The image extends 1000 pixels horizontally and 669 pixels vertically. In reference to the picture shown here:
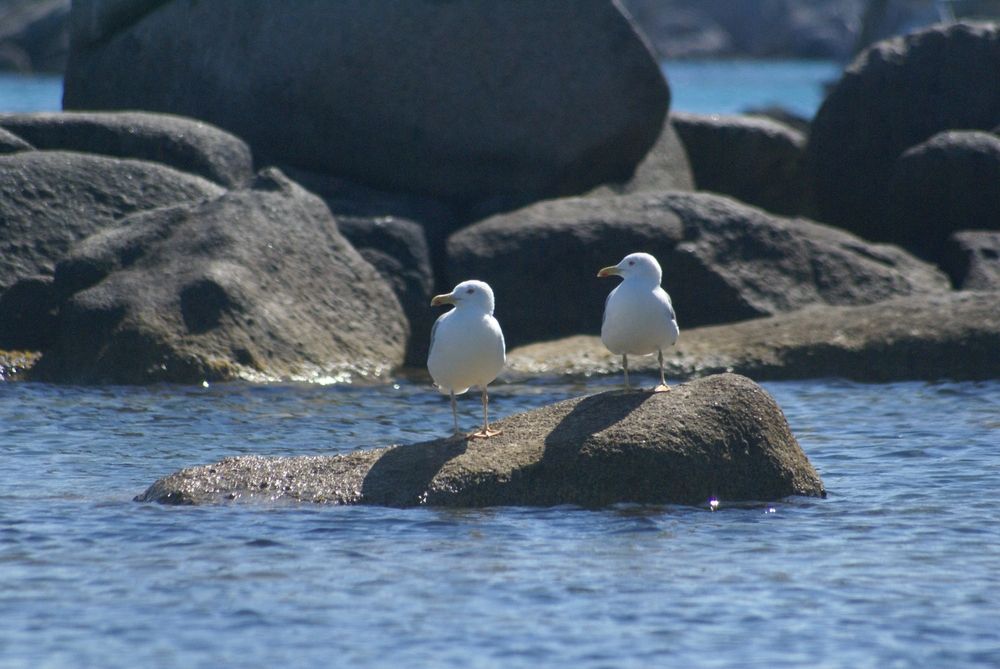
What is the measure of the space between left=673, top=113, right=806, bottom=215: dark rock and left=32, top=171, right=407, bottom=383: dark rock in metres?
6.78

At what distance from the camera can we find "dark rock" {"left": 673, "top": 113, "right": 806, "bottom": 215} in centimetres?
2088

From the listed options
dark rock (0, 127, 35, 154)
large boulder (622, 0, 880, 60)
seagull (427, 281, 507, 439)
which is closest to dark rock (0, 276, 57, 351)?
dark rock (0, 127, 35, 154)

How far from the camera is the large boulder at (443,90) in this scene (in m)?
17.9

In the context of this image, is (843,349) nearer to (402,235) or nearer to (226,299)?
(402,235)

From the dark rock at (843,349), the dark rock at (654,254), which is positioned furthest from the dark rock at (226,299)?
the dark rock at (843,349)

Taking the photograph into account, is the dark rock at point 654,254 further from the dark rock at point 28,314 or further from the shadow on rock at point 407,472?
the shadow on rock at point 407,472

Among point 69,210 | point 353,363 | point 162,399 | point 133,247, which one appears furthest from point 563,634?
point 69,210

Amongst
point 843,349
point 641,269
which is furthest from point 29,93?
point 641,269

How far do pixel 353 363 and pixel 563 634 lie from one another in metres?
7.74

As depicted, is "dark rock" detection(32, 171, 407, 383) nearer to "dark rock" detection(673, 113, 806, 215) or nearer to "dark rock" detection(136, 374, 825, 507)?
"dark rock" detection(136, 374, 825, 507)

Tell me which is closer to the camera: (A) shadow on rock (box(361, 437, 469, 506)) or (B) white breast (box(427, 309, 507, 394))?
(A) shadow on rock (box(361, 437, 469, 506))

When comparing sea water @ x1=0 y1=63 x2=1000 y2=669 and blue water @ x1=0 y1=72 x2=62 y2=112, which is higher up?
blue water @ x1=0 y1=72 x2=62 y2=112

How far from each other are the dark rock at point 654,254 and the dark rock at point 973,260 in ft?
2.97

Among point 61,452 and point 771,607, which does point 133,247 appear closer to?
point 61,452
